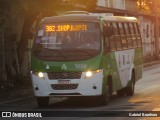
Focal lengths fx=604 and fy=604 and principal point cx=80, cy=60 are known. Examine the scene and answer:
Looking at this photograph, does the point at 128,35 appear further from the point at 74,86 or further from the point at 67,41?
the point at 74,86

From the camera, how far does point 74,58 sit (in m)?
17.8

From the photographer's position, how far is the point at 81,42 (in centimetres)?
1811

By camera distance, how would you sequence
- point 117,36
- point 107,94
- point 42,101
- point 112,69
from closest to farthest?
point 42,101, point 107,94, point 112,69, point 117,36

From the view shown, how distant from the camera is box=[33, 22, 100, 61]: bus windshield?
17.9 metres

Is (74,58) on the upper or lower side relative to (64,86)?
upper

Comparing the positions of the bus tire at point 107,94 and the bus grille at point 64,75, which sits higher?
the bus grille at point 64,75

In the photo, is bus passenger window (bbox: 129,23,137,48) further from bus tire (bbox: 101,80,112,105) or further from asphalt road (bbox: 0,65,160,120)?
bus tire (bbox: 101,80,112,105)

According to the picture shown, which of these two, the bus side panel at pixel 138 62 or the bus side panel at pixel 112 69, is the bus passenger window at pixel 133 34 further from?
the bus side panel at pixel 112 69

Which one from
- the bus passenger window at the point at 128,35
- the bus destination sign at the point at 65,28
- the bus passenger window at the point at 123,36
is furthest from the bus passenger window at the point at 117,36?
the bus destination sign at the point at 65,28

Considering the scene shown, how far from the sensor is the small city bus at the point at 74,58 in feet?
57.8

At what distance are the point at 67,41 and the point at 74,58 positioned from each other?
680 millimetres

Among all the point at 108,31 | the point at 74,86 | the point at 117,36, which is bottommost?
the point at 74,86

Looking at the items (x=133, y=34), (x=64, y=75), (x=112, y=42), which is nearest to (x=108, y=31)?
(x=112, y=42)

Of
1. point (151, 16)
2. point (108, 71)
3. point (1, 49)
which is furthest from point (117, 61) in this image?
point (151, 16)
